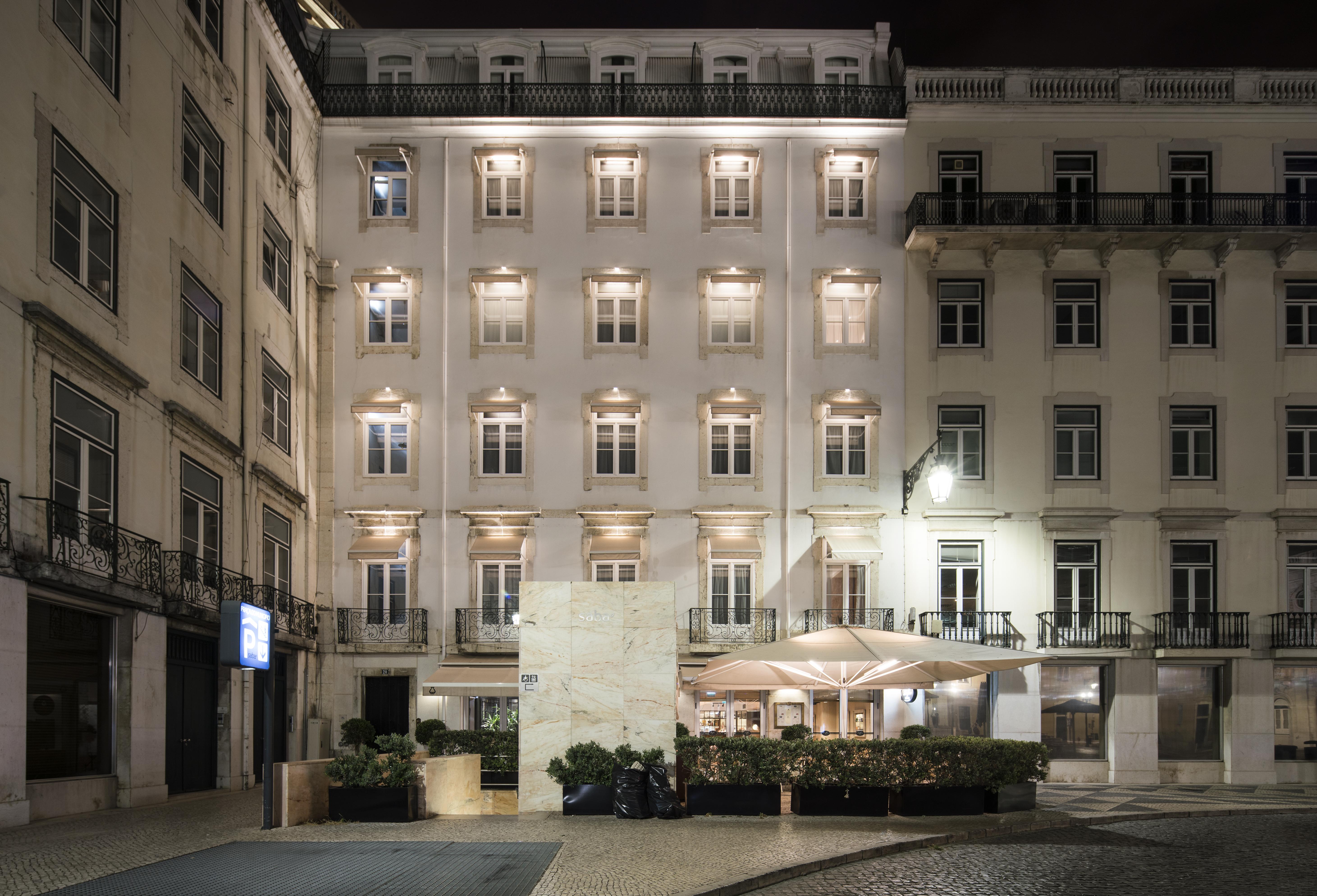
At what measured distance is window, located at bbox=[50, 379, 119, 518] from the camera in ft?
63.9

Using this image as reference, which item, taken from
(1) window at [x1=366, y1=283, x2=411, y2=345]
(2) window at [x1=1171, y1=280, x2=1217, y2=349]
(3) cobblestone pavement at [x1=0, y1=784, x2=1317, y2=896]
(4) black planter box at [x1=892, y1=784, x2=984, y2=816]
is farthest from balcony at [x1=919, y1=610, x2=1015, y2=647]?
(1) window at [x1=366, y1=283, x2=411, y2=345]

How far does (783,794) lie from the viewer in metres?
22.2

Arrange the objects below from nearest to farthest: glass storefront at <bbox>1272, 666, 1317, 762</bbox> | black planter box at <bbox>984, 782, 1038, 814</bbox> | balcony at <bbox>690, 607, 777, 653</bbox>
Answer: black planter box at <bbox>984, 782, 1038, 814</bbox> < balcony at <bbox>690, 607, 777, 653</bbox> < glass storefront at <bbox>1272, 666, 1317, 762</bbox>

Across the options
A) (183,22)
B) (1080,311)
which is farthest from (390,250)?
(1080,311)

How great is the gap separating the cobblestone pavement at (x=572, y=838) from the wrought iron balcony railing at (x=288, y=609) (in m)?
7.05

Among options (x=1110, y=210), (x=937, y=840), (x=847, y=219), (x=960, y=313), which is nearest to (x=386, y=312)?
(x=847, y=219)

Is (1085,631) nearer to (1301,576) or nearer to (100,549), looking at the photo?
(1301,576)

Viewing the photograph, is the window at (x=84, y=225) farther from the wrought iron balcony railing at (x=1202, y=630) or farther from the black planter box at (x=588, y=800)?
the wrought iron balcony railing at (x=1202, y=630)

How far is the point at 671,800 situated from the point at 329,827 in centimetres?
475

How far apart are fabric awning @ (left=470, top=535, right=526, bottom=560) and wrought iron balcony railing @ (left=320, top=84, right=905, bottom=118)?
1153cm

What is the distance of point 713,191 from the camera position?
34688 mm

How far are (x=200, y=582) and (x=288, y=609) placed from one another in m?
5.92

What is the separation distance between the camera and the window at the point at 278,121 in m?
30.5

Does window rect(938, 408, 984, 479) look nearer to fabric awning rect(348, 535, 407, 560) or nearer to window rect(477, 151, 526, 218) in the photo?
window rect(477, 151, 526, 218)
